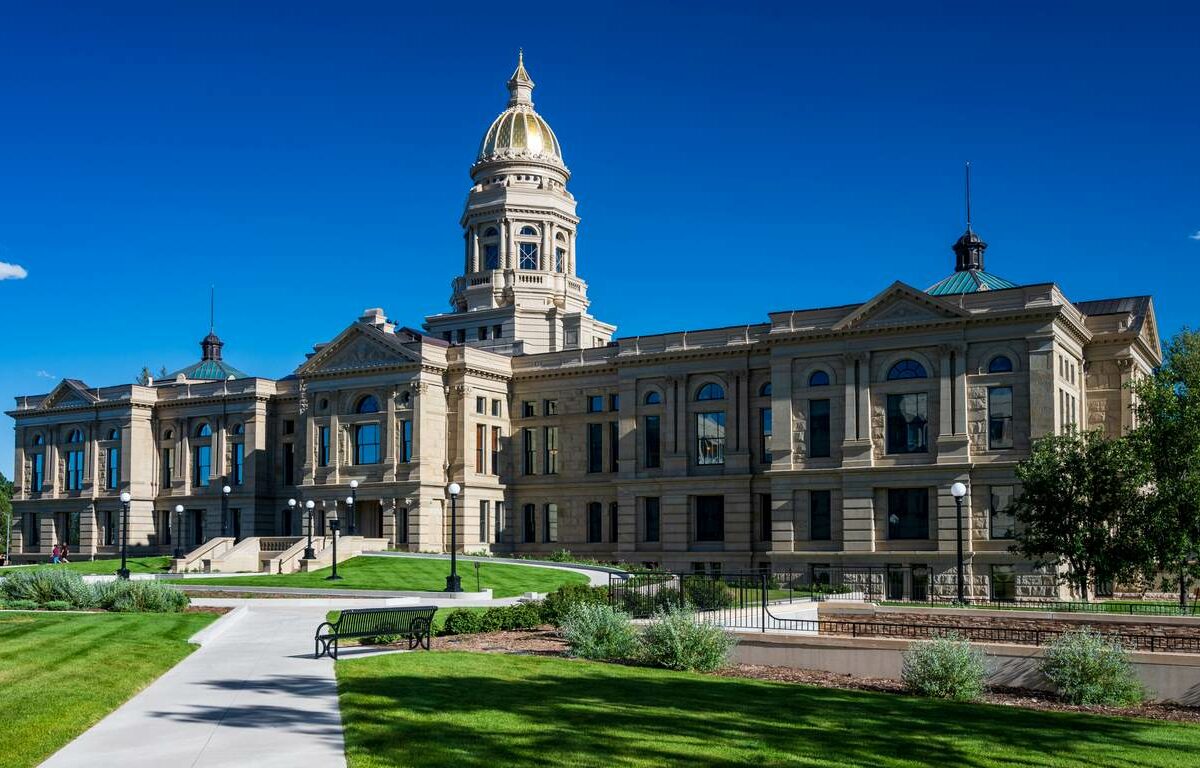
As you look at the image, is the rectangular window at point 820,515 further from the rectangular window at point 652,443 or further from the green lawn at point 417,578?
the green lawn at point 417,578

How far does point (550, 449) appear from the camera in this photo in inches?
2926

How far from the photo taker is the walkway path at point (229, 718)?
15344 millimetres

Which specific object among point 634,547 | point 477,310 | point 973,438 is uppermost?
point 477,310

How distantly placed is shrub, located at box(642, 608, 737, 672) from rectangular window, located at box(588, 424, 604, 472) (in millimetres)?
46876

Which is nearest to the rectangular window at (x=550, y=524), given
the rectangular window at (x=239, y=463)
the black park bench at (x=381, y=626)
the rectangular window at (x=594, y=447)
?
the rectangular window at (x=594, y=447)

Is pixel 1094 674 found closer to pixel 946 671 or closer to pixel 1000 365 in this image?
pixel 946 671

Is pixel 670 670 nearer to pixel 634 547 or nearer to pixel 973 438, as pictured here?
pixel 973 438

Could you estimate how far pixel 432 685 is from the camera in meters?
21.1

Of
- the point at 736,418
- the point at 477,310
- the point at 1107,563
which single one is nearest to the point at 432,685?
the point at 1107,563

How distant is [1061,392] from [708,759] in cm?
4289

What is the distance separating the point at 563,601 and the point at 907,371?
2866 centimetres

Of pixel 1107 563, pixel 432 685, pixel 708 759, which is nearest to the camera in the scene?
pixel 708 759

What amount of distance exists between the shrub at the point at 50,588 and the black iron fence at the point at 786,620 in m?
15.4

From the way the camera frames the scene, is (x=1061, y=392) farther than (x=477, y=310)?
No
